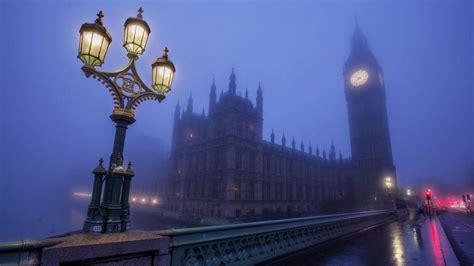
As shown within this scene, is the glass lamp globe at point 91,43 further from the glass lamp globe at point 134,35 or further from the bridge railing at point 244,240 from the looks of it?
the bridge railing at point 244,240

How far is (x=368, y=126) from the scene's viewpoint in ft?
252

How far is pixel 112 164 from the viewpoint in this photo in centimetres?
491

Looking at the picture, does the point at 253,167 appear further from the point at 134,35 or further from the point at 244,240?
the point at 134,35

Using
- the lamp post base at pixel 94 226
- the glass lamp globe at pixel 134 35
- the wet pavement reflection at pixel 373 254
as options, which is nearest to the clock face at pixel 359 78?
Result: the wet pavement reflection at pixel 373 254

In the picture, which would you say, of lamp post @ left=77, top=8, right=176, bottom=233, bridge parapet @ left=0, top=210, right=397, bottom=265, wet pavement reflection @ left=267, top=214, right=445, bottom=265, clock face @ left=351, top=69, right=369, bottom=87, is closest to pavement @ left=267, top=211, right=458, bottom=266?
wet pavement reflection @ left=267, top=214, right=445, bottom=265

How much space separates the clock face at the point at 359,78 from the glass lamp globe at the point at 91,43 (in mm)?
90382

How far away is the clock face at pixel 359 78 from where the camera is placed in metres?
81.6

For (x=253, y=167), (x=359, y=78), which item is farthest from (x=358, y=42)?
(x=253, y=167)

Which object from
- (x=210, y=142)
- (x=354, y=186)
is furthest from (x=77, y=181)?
(x=354, y=186)

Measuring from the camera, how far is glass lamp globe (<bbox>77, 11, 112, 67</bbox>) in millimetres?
4949

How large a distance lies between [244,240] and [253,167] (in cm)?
3829

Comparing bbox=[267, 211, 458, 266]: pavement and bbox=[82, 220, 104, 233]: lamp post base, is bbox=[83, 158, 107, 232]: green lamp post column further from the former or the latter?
bbox=[267, 211, 458, 266]: pavement

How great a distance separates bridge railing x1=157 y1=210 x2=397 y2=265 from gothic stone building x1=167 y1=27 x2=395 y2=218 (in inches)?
1154

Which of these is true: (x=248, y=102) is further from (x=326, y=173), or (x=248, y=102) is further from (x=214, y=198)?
(x=326, y=173)
